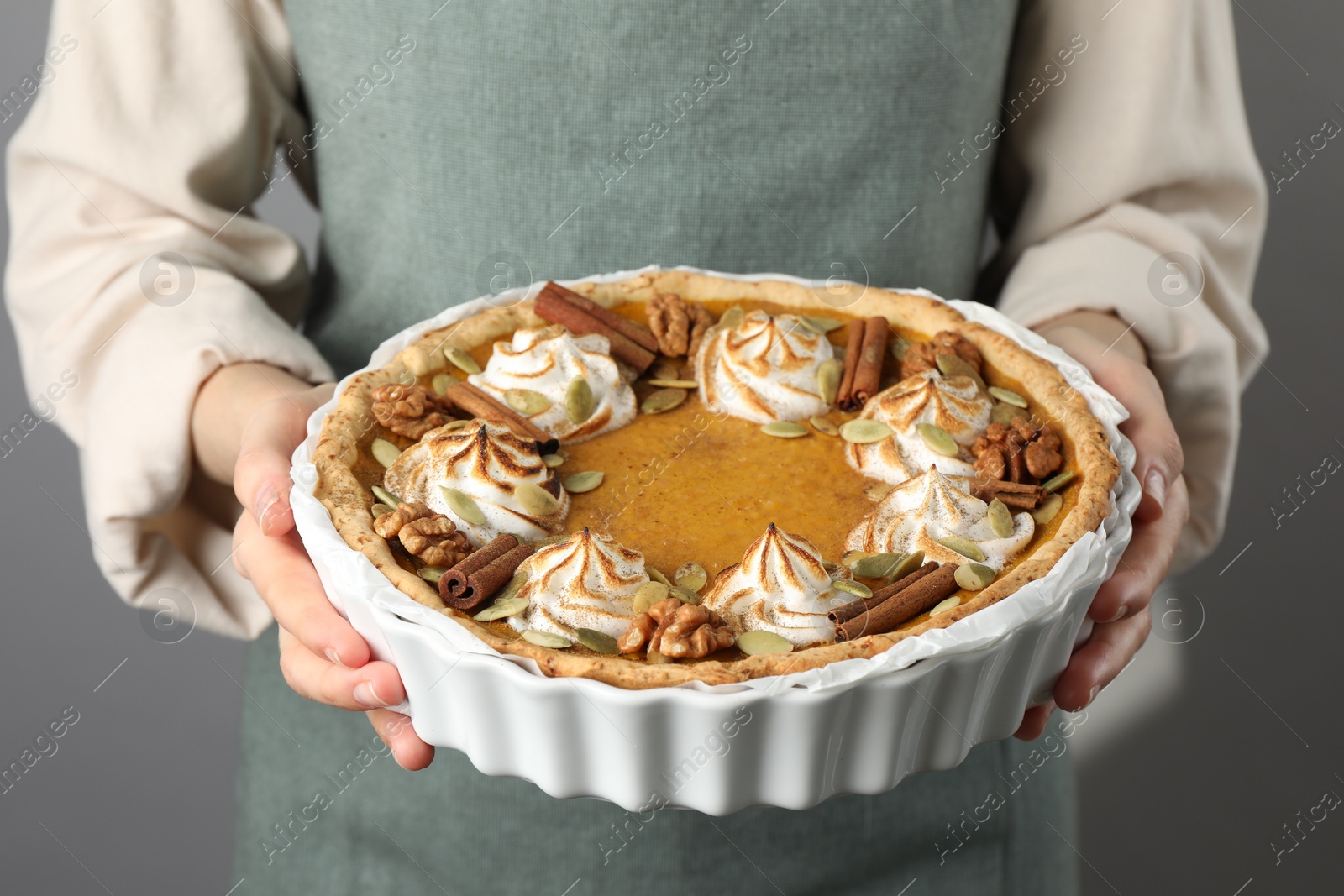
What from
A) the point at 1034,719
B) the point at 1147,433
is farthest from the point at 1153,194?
the point at 1034,719

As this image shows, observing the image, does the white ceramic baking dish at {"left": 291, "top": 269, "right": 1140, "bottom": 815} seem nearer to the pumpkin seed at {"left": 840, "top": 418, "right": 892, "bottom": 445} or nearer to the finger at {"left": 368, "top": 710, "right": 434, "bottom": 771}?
the finger at {"left": 368, "top": 710, "right": 434, "bottom": 771}

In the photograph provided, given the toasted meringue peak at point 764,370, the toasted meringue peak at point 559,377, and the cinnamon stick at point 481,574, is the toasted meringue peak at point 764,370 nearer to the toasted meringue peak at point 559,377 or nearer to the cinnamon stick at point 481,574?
the toasted meringue peak at point 559,377

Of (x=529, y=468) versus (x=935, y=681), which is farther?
(x=529, y=468)

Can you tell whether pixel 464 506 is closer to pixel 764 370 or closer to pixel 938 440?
pixel 764 370

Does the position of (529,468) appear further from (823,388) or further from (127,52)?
(127,52)

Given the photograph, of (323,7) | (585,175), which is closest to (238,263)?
(323,7)

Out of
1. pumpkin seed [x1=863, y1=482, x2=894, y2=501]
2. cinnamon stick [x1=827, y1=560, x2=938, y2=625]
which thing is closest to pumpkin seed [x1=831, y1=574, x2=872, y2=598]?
cinnamon stick [x1=827, y1=560, x2=938, y2=625]
